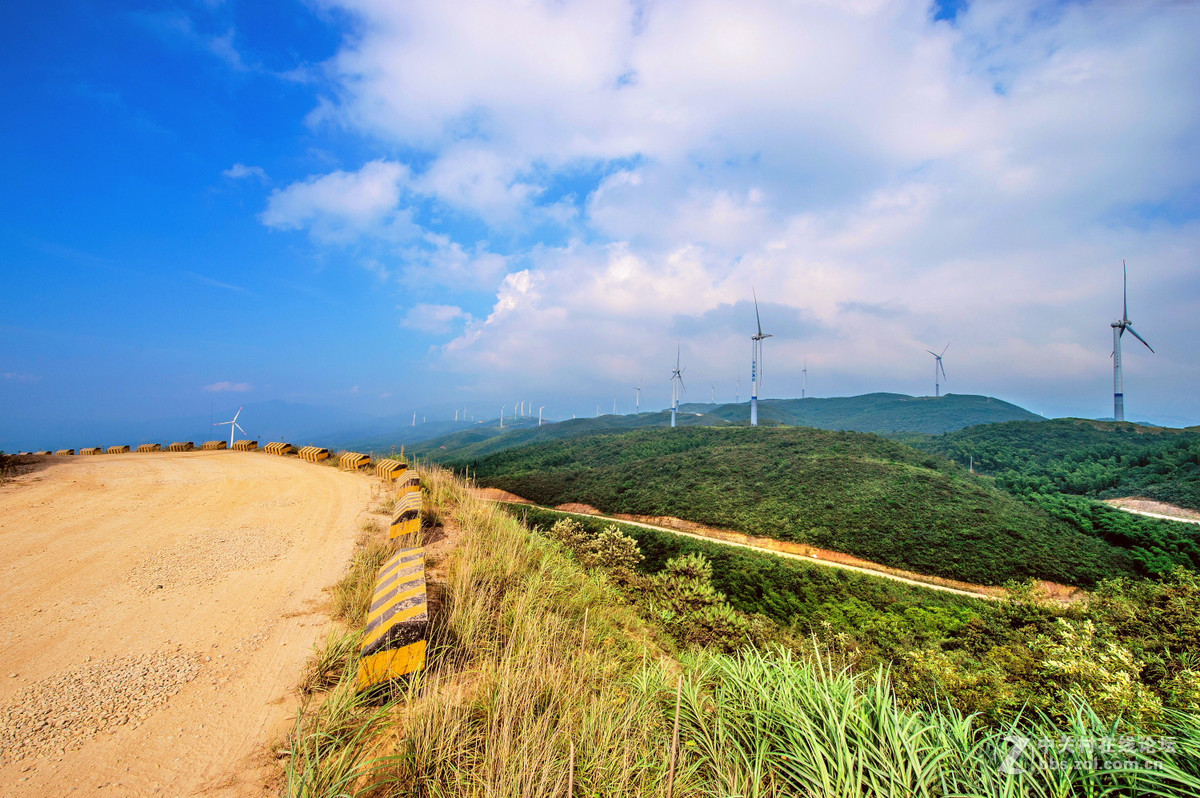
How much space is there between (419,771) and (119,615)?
5491 mm

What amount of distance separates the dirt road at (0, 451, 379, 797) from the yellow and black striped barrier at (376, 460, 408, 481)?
539 cm

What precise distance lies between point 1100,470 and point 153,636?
76.3 metres

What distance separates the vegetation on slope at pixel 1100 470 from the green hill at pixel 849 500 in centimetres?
194

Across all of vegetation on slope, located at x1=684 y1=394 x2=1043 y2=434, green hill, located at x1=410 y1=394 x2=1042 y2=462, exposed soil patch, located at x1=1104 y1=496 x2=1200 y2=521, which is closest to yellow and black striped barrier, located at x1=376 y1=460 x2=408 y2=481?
exposed soil patch, located at x1=1104 y1=496 x2=1200 y2=521

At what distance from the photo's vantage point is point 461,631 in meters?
5.50

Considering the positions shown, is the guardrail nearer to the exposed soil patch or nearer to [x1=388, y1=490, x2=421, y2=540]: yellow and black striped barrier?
[x1=388, y1=490, x2=421, y2=540]: yellow and black striped barrier

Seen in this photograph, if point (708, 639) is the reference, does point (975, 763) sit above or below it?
above

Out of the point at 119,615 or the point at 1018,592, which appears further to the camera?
the point at 1018,592

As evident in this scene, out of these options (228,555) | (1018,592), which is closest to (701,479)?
(1018,592)

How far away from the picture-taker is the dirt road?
11.0 feet

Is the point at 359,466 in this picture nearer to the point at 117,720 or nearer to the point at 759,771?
the point at 117,720

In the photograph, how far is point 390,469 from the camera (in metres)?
17.3

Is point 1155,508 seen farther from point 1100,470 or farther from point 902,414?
point 902,414

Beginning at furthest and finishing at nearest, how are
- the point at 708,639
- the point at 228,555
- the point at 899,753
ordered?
the point at 708,639 < the point at 228,555 < the point at 899,753
